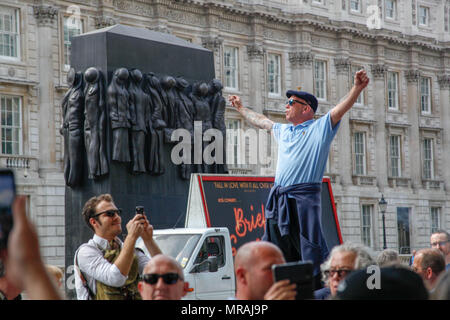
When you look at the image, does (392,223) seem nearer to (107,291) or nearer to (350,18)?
(350,18)

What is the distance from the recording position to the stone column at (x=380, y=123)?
48.2m

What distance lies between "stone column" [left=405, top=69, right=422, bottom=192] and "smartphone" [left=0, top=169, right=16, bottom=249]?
48967 mm

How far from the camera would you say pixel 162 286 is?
4.20 metres

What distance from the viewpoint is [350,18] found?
47594 mm

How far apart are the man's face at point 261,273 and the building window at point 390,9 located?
157ft

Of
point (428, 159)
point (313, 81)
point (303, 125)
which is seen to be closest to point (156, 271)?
point (303, 125)

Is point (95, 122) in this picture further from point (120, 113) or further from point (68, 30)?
point (68, 30)

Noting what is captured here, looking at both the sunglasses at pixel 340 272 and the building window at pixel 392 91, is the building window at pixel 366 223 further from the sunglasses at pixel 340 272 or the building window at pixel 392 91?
the sunglasses at pixel 340 272

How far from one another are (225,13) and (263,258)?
127 ft

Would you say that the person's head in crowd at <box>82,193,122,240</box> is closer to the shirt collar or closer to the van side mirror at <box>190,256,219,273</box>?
the shirt collar

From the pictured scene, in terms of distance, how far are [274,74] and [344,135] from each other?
545 cm

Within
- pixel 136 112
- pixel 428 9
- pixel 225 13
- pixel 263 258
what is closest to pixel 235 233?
pixel 136 112

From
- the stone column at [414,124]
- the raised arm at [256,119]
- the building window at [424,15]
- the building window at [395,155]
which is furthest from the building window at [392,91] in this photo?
the raised arm at [256,119]

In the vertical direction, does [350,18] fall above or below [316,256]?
above
